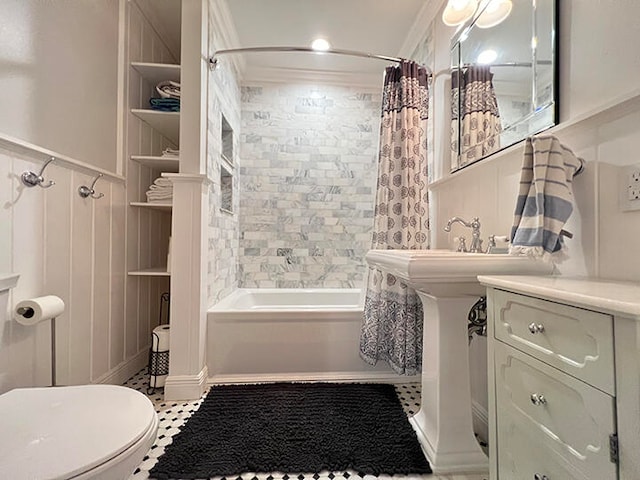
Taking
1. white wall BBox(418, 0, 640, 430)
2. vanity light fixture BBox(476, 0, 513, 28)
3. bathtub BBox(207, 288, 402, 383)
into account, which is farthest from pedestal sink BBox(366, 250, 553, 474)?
vanity light fixture BBox(476, 0, 513, 28)

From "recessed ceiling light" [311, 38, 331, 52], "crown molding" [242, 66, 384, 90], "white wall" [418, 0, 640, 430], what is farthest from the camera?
"crown molding" [242, 66, 384, 90]

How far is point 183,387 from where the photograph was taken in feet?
5.75

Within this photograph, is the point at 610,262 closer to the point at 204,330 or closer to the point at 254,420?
the point at 254,420

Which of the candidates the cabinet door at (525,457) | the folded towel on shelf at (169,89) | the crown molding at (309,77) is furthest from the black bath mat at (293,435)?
the crown molding at (309,77)

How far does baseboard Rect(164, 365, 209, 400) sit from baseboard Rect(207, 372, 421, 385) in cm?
17

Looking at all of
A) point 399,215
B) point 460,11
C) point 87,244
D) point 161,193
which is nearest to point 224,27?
point 161,193

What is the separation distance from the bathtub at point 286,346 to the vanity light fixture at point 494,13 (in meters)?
1.78

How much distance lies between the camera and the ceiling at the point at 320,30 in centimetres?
208

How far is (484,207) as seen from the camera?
152cm

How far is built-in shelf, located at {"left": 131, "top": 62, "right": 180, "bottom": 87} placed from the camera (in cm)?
196

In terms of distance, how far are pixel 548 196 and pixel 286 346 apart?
5.43 feet

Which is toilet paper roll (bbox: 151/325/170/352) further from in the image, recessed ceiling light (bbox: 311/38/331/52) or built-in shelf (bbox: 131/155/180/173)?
recessed ceiling light (bbox: 311/38/331/52)

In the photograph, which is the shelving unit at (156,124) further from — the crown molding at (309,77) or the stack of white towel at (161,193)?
the crown molding at (309,77)

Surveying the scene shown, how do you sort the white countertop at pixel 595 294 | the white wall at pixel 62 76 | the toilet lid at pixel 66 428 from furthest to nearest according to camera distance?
the white wall at pixel 62 76
the toilet lid at pixel 66 428
the white countertop at pixel 595 294
